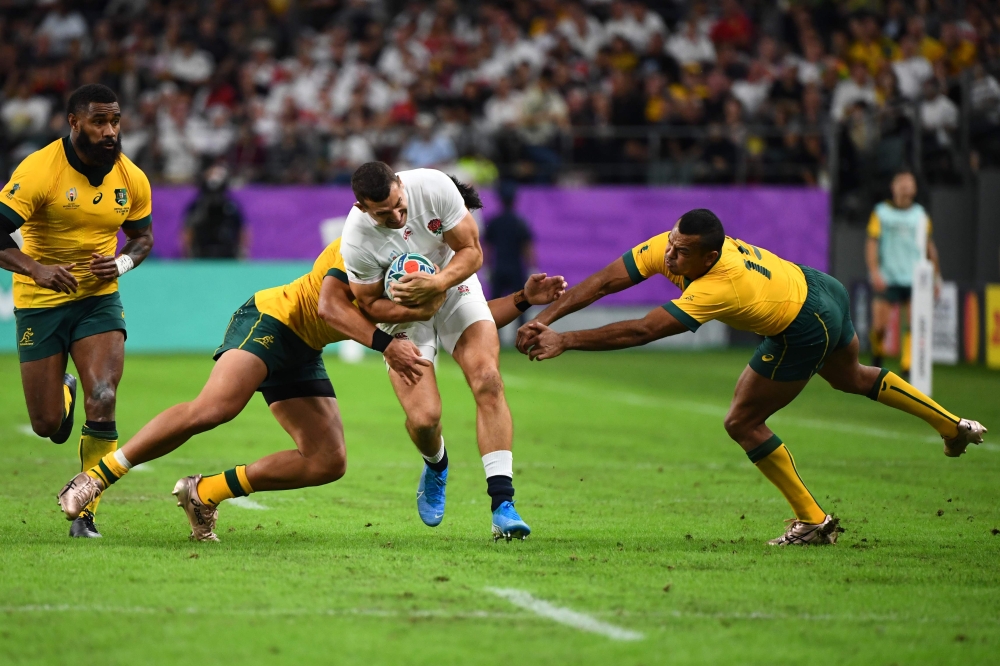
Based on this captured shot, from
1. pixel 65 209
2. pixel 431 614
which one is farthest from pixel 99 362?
pixel 431 614

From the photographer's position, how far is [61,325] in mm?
7594

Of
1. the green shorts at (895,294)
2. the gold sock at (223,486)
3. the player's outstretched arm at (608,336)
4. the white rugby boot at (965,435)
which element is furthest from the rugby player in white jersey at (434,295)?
the green shorts at (895,294)

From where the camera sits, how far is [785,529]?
761 centimetres

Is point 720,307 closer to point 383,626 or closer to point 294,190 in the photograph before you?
point 383,626

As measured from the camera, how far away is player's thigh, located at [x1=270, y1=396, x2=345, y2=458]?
698cm

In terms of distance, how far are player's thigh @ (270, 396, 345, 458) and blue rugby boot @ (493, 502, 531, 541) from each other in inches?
34.6

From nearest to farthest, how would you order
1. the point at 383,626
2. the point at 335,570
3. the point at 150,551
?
1. the point at 383,626
2. the point at 335,570
3. the point at 150,551

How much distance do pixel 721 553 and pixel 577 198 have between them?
17.5m

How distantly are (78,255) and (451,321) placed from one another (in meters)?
2.21

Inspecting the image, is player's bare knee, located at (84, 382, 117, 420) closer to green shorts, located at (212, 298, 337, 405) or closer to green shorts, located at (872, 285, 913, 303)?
green shorts, located at (212, 298, 337, 405)

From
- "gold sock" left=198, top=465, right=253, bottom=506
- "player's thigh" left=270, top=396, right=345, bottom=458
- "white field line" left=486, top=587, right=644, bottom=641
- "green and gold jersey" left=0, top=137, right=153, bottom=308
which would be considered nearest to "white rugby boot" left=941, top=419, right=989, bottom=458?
"white field line" left=486, top=587, right=644, bottom=641

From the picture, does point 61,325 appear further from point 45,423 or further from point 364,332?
point 364,332

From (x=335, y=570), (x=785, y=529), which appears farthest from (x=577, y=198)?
(x=335, y=570)

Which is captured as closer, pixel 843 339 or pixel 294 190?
pixel 843 339
